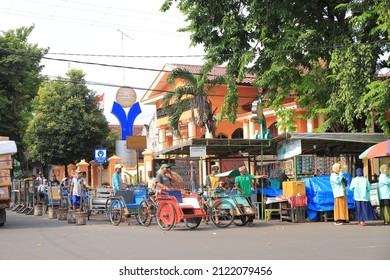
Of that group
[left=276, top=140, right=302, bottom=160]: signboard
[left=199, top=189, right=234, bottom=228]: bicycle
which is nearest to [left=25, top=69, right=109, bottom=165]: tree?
[left=276, top=140, right=302, bottom=160]: signboard

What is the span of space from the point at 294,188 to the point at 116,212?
544 cm

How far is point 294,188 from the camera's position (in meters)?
18.1

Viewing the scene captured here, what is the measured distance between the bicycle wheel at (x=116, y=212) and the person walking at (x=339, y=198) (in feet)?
20.4

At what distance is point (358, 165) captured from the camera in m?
23.5

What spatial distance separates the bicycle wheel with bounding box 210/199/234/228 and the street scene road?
0.87ft

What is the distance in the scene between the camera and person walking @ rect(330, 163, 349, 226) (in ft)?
55.1

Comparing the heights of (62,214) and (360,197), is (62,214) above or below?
below

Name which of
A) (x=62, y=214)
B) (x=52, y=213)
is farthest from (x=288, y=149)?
(x=52, y=213)

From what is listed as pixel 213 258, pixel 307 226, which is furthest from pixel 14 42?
pixel 213 258

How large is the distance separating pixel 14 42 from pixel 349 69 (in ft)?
74.9

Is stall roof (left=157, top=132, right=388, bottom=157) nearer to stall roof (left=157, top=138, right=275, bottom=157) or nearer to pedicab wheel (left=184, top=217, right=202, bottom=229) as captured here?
stall roof (left=157, top=138, right=275, bottom=157)

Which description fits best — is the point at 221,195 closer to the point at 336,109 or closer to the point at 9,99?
the point at 336,109

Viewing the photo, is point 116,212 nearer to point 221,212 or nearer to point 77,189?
point 221,212

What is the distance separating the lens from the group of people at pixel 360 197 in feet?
54.4
